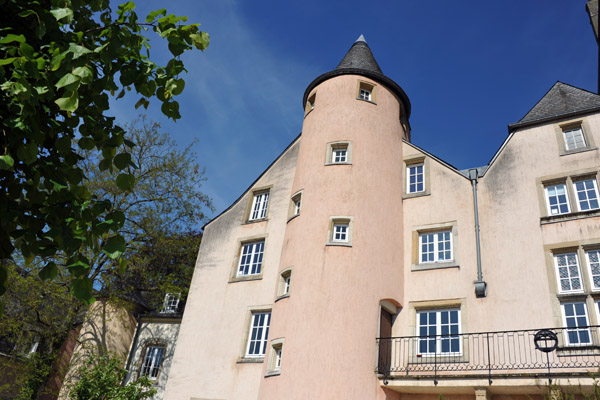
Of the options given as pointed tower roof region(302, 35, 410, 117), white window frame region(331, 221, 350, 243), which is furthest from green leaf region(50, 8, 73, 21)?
pointed tower roof region(302, 35, 410, 117)

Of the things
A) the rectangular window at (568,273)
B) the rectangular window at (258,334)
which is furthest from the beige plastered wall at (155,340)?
the rectangular window at (568,273)

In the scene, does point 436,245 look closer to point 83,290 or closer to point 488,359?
point 488,359

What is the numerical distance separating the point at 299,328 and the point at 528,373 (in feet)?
20.2

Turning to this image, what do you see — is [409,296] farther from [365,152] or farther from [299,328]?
[365,152]

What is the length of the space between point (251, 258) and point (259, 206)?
8.17 ft

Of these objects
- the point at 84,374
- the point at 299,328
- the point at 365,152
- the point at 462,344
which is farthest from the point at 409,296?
the point at 84,374

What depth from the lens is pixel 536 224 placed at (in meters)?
15.4

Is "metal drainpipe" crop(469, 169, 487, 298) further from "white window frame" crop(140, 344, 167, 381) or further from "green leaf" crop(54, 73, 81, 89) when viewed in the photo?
"white window frame" crop(140, 344, 167, 381)

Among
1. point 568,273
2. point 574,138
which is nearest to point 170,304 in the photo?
point 568,273

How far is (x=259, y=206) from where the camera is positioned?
2122 cm

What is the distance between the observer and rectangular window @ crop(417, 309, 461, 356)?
14766 millimetres

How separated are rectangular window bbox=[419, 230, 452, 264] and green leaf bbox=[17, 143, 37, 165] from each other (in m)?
13.9

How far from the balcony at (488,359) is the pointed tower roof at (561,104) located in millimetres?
7366

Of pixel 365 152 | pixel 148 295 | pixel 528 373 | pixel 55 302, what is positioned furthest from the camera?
pixel 148 295
